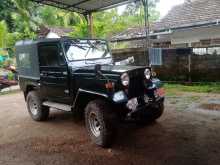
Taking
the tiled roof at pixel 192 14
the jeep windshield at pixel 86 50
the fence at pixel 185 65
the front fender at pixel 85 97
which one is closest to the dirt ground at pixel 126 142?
the front fender at pixel 85 97

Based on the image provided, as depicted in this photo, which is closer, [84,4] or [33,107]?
[33,107]

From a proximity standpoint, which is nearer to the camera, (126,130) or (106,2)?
(126,130)

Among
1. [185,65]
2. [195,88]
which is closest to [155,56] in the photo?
[185,65]

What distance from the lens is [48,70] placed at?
5.52 metres

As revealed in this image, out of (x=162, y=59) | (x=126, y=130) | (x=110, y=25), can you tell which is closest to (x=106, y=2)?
(x=162, y=59)

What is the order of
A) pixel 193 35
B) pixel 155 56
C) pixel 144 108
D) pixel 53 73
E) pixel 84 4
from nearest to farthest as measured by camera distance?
pixel 144 108 → pixel 53 73 → pixel 84 4 → pixel 155 56 → pixel 193 35

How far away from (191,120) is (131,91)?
1936 millimetres

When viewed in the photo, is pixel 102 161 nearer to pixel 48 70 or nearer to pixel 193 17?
pixel 48 70

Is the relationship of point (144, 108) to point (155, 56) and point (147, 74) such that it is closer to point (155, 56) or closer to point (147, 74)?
point (147, 74)

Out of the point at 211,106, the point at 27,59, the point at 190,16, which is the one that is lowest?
the point at 211,106

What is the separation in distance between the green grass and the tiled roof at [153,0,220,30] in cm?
374

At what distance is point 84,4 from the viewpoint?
919cm

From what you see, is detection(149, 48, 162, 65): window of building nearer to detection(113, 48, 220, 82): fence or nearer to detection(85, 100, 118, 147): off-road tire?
detection(113, 48, 220, 82): fence

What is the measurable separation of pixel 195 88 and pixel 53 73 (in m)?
5.42
